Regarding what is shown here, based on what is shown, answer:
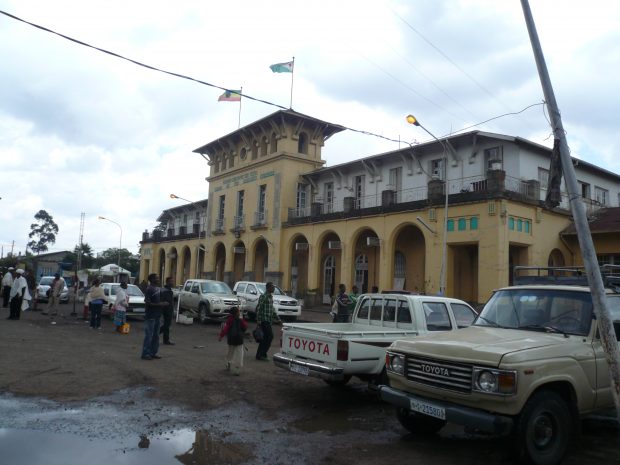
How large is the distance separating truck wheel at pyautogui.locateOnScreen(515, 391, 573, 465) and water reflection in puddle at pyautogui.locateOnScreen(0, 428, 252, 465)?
107 inches

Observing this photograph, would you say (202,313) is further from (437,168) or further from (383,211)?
(437,168)

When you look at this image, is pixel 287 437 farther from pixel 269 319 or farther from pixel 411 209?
pixel 411 209

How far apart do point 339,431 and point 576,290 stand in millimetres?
3366

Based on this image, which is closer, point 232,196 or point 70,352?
point 70,352

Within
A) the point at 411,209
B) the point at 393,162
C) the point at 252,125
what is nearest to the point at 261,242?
the point at 252,125

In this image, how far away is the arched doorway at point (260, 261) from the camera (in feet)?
116

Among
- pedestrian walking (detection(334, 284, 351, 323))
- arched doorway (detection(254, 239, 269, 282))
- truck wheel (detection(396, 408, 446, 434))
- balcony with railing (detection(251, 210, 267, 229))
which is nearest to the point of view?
truck wheel (detection(396, 408, 446, 434))

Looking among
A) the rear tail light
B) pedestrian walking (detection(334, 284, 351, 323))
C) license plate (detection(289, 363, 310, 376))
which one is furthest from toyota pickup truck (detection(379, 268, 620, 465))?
pedestrian walking (detection(334, 284, 351, 323))

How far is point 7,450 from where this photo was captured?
16.8 ft

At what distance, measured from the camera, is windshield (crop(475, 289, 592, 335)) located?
5945 mm

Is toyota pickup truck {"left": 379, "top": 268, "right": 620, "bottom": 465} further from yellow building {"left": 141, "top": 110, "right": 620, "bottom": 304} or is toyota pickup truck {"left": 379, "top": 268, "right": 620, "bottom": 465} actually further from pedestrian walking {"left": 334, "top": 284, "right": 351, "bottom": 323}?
yellow building {"left": 141, "top": 110, "right": 620, "bottom": 304}

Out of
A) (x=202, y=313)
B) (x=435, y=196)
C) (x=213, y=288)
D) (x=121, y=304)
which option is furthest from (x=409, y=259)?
(x=121, y=304)

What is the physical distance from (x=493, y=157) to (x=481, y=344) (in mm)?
18710

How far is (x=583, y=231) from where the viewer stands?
19.6 ft
